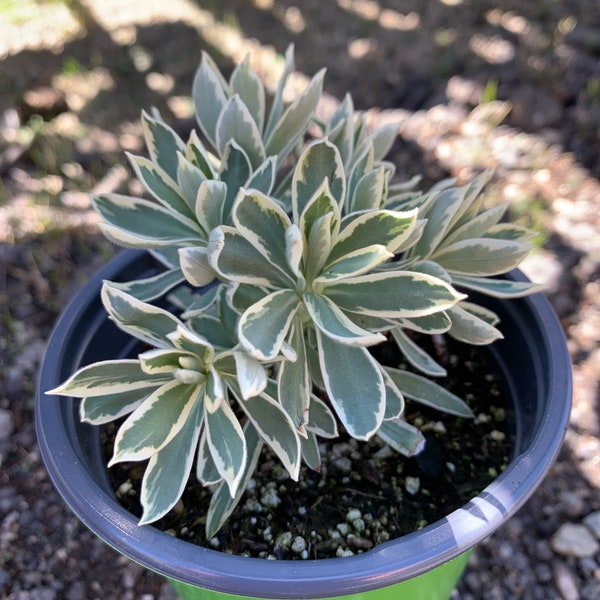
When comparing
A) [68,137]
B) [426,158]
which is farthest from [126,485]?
[68,137]

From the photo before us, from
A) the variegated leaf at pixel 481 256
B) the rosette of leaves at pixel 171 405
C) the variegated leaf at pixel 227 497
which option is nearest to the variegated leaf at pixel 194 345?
the rosette of leaves at pixel 171 405

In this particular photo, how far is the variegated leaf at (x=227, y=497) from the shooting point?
99 cm

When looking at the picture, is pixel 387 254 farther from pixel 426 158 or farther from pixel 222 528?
pixel 426 158

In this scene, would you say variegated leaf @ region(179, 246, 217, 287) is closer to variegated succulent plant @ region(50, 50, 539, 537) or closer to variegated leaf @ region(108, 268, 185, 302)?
variegated succulent plant @ region(50, 50, 539, 537)

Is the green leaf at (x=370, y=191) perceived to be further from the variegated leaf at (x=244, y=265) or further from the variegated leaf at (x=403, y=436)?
the variegated leaf at (x=403, y=436)

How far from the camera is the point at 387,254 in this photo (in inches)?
30.5

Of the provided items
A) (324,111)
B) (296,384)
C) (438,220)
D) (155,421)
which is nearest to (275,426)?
(296,384)

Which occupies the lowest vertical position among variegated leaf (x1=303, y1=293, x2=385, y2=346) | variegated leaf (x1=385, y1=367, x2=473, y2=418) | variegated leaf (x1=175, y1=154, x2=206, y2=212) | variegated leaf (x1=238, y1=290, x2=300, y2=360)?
variegated leaf (x1=385, y1=367, x2=473, y2=418)

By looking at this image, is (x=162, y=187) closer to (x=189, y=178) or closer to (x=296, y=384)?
(x=189, y=178)

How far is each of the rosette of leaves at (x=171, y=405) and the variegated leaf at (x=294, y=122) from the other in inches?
14.8

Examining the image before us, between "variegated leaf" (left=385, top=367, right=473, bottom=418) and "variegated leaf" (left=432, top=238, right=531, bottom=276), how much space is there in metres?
0.20

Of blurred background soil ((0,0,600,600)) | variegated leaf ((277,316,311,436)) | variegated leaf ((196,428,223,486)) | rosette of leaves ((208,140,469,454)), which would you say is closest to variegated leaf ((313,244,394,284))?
rosette of leaves ((208,140,469,454))

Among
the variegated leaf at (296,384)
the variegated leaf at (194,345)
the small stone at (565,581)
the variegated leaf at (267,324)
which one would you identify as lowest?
the small stone at (565,581)

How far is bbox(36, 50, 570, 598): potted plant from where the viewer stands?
32.7 inches
